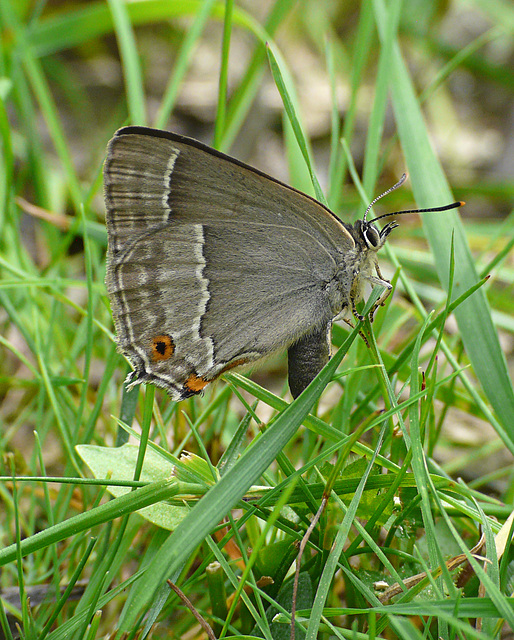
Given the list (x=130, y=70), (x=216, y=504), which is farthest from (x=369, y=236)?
(x=130, y=70)

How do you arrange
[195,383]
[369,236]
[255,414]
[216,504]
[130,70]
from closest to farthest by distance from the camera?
1. [216,504]
2. [255,414]
3. [195,383]
4. [369,236]
5. [130,70]

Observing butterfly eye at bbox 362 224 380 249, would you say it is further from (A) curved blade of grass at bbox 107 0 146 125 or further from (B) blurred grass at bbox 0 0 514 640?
(A) curved blade of grass at bbox 107 0 146 125

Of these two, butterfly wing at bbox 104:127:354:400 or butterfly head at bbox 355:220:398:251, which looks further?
butterfly head at bbox 355:220:398:251

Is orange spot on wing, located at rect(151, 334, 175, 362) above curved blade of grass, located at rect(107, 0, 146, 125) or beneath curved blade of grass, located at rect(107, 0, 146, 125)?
beneath

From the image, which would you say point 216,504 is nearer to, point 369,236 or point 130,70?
point 369,236

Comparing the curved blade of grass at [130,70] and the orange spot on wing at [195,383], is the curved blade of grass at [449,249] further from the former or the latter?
the curved blade of grass at [130,70]

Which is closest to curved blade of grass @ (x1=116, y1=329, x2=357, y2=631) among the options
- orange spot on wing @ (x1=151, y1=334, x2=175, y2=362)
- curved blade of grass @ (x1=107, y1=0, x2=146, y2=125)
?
orange spot on wing @ (x1=151, y1=334, x2=175, y2=362)
